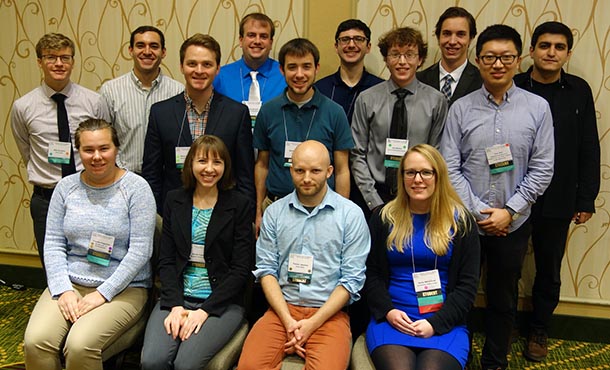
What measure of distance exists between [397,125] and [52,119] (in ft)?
6.52

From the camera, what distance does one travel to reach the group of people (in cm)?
223

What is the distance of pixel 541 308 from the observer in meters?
3.13

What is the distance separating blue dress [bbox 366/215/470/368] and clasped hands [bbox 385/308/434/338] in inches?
0.6

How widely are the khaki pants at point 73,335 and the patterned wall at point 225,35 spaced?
1860 mm

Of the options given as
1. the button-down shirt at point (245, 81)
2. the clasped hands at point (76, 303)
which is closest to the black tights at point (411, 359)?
the clasped hands at point (76, 303)

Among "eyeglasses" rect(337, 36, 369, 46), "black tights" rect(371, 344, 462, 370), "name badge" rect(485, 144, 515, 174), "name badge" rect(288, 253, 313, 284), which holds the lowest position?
"black tights" rect(371, 344, 462, 370)

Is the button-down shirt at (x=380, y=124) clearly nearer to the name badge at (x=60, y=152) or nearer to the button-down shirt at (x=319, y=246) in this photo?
the button-down shirt at (x=319, y=246)

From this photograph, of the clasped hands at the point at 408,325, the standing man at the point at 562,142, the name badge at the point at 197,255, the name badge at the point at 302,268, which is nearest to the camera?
the clasped hands at the point at 408,325

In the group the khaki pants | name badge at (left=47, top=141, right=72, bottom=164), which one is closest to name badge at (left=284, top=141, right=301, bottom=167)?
the khaki pants

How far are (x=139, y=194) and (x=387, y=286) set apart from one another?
1.24m

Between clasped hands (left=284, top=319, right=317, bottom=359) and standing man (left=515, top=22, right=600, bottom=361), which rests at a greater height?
standing man (left=515, top=22, right=600, bottom=361)

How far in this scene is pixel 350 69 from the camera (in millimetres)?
2998

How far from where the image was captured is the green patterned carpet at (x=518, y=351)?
9.78 feet

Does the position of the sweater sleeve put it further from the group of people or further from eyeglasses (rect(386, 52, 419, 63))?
eyeglasses (rect(386, 52, 419, 63))
